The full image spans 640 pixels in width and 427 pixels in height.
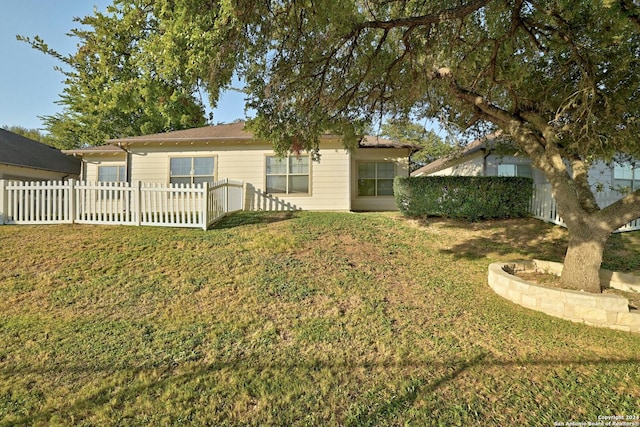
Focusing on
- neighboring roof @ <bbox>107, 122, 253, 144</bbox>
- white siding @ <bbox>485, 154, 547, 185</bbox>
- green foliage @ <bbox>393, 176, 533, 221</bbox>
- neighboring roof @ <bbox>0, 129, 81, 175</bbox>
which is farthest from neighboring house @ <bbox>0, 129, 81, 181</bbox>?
white siding @ <bbox>485, 154, 547, 185</bbox>

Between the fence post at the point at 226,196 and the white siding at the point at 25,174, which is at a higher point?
the white siding at the point at 25,174

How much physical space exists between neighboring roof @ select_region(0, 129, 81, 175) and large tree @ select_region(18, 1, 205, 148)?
3.72m

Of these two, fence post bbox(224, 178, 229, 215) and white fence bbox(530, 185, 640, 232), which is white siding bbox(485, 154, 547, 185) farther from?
fence post bbox(224, 178, 229, 215)

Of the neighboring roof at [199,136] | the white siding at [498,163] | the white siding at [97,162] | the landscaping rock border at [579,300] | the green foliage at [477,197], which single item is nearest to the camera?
the landscaping rock border at [579,300]

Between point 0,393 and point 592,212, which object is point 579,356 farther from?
point 0,393

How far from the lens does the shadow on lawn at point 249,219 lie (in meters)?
8.70

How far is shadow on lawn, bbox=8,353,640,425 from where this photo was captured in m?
2.55

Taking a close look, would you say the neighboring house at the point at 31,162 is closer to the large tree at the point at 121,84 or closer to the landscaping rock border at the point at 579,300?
the large tree at the point at 121,84

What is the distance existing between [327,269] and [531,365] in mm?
3423

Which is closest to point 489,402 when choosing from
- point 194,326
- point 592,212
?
point 194,326

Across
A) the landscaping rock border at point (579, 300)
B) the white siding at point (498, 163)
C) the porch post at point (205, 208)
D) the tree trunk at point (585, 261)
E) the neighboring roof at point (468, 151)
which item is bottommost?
the landscaping rock border at point (579, 300)

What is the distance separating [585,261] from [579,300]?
3.45ft

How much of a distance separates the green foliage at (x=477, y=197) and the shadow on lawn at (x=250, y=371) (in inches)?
271

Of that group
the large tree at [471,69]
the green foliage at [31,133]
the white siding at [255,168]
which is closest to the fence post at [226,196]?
the white siding at [255,168]
